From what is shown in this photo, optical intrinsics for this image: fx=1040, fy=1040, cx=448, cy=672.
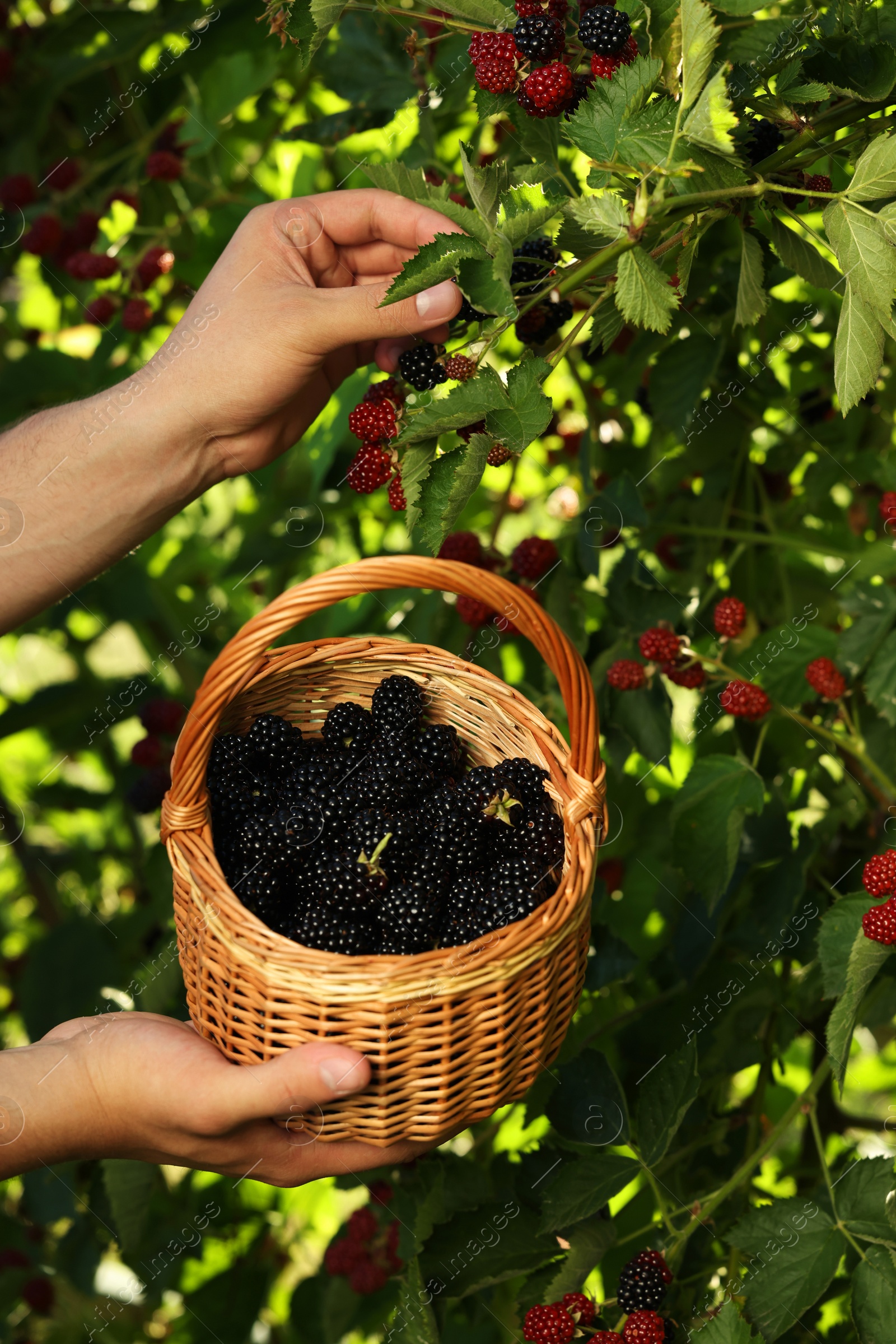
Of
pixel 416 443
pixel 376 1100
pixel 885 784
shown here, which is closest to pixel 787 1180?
pixel 885 784

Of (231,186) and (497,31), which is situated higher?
(497,31)

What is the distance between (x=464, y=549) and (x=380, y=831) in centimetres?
36

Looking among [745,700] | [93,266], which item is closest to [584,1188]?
[745,700]

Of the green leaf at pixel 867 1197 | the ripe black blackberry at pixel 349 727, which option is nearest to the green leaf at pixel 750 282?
the ripe black blackberry at pixel 349 727

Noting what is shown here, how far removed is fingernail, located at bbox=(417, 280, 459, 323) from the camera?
85 centimetres

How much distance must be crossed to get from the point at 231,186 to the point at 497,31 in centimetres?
94

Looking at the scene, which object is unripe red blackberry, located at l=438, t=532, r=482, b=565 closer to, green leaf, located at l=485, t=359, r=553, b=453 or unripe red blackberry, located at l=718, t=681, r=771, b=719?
unripe red blackberry, located at l=718, t=681, r=771, b=719

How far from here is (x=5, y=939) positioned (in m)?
2.84

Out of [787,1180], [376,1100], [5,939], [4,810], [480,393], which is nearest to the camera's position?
[480,393]

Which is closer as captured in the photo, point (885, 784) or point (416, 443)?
point (416, 443)

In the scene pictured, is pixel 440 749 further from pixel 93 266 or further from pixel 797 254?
pixel 93 266

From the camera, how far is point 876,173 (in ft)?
2.25

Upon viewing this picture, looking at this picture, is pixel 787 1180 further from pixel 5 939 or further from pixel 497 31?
pixel 5 939

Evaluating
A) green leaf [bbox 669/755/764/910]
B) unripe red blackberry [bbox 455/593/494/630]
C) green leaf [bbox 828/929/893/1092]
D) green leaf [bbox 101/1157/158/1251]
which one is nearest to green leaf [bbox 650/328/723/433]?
unripe red blackberry [bbox 455/593/494/630]
